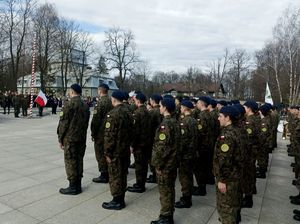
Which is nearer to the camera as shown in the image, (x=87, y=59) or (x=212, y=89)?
(x=87, y=59)

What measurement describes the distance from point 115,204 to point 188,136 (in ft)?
5.69

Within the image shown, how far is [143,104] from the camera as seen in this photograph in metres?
6.89

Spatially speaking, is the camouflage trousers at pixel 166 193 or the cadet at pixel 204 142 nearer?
the camouflage trousers at pixel 166 193

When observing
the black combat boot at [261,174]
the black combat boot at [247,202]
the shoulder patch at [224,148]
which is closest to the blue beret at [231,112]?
the shoulder patch at [224,148]

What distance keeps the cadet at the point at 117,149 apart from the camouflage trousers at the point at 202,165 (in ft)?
5.21

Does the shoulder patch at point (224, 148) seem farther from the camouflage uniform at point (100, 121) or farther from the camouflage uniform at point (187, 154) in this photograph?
the camouflage uniform at point (100, 121)

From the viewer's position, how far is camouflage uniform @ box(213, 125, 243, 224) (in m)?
4.27

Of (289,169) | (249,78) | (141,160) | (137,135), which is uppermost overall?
(249,78)

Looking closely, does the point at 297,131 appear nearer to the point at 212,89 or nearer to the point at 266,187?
the point at 266,187

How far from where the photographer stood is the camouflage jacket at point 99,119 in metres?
7.01

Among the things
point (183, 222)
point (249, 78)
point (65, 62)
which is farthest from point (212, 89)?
point (183, 222)

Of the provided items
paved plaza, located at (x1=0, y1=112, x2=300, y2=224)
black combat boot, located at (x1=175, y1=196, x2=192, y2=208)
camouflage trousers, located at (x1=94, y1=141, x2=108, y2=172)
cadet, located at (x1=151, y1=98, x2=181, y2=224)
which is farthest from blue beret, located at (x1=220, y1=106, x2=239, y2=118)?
camouflage trousers, located at (x1=94, y1=141, x2=108, y2=172)

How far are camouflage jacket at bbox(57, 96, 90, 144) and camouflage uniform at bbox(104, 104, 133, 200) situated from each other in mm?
870

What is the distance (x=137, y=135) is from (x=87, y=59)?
170 ft
